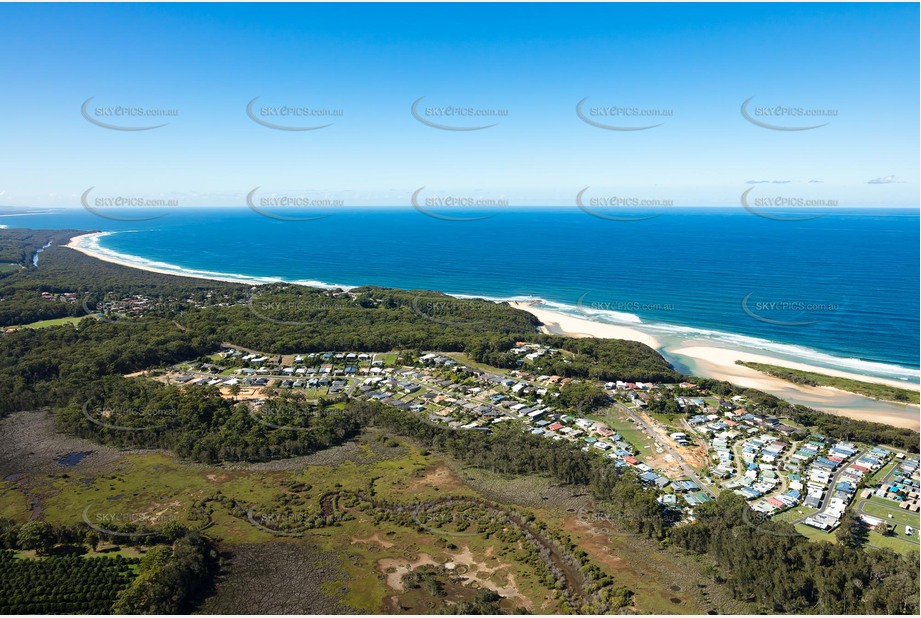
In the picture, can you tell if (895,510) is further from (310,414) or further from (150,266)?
(150,266)

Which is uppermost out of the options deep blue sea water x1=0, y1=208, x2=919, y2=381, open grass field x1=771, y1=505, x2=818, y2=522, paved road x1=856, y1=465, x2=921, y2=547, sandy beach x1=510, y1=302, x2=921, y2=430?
deep blue sea water x1=0, y1=208, x2=919, y2=381

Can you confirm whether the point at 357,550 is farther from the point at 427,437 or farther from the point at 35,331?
the point at 35,331

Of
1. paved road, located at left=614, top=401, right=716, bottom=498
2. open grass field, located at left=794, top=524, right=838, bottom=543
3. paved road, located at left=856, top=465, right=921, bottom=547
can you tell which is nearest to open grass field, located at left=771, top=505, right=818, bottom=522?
open grass field, located at left=794, top=524, right=838, bottom=543

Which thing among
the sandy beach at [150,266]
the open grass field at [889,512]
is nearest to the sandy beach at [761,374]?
the open grass field at [889,512]

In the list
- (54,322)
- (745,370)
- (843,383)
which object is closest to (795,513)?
(843,383)

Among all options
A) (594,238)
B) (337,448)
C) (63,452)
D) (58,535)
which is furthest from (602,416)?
(594,238)

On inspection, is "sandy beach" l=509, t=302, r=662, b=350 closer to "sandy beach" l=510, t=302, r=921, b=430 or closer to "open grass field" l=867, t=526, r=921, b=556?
"sandy beach" l=510, t=302, r=921, b=430

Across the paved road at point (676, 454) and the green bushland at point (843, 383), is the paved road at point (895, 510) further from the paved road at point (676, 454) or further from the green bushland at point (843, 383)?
the green bushland at point (843, 383)

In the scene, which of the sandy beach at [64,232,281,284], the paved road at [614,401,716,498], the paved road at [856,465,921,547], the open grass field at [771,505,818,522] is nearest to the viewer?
the paved road at [856,465,921,547]
